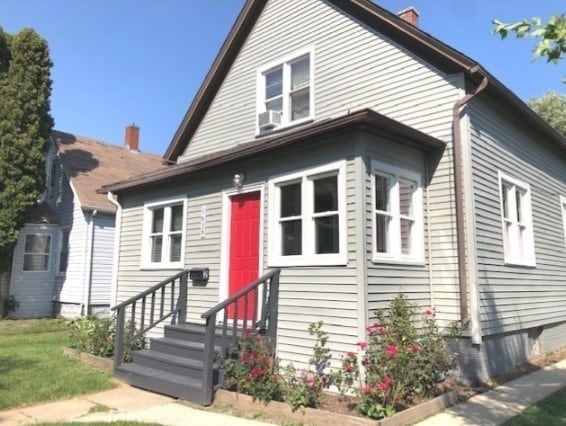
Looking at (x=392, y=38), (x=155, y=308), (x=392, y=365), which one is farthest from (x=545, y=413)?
(x=155, y=308)

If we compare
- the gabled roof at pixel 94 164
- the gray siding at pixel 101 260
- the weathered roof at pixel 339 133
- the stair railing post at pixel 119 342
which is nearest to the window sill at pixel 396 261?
the weathered roof at pixel 339 133

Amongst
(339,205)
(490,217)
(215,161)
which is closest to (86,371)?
(215,161)

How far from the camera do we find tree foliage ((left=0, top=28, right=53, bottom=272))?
15.2 meters

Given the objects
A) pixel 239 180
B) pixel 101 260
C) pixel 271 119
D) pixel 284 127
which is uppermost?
pixel 271 119

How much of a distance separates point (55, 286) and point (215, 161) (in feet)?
37.8

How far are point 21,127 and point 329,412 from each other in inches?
573

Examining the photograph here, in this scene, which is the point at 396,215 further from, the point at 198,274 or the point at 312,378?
the point at 198,274

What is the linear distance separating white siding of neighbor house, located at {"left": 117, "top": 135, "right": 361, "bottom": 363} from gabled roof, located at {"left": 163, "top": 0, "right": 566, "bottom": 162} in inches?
98.4

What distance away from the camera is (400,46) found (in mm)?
8898

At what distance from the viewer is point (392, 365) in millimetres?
5715

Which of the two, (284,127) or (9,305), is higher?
(284,127)

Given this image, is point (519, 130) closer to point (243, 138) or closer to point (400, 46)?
point (400, 46)

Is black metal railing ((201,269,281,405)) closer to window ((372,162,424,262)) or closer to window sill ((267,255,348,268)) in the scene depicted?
window sill ((267,255,348,268))

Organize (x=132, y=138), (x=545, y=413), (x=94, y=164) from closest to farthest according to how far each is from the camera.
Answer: (x=545, y=413)
(x=94, y=164)
(x=132, y=138)
